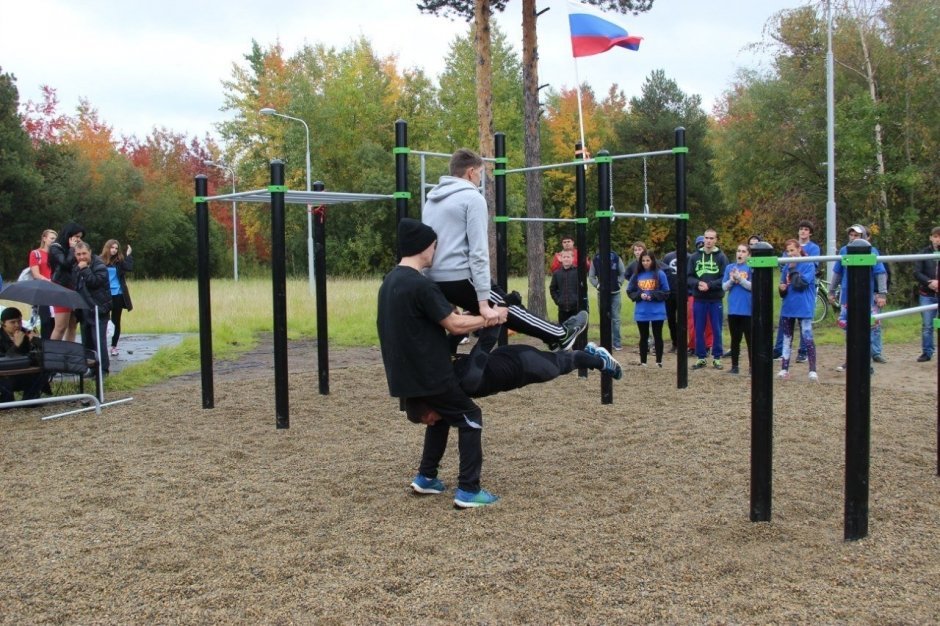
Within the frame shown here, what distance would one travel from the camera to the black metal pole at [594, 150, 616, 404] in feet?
24.1

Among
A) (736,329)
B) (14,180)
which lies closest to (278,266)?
(736,329)

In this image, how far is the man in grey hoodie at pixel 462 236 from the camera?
4879mm

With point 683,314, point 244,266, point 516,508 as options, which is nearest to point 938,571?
point 516,508

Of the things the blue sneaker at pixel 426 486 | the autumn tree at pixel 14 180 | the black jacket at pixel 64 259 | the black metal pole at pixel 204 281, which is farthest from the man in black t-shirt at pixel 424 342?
the autumn tree at pixel 14 180

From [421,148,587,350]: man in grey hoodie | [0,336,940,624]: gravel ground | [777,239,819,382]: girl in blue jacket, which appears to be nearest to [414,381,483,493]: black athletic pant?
[0,336,940,624]: gravel ground

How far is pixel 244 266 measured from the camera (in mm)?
52000

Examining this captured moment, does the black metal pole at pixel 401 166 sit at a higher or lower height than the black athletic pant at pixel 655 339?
higher

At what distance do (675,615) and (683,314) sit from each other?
551cm

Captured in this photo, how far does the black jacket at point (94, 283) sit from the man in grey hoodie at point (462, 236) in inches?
198

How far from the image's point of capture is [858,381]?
3.73 m

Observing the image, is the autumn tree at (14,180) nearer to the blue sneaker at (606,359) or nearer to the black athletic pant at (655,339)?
the black athletic pant at (655,339)

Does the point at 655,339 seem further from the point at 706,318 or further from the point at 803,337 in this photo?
the point at 803,337

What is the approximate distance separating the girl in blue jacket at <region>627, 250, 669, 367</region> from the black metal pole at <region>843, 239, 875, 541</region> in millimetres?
6033

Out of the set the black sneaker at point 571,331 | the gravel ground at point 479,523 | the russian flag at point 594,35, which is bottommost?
the gravel ground at point 479,523
